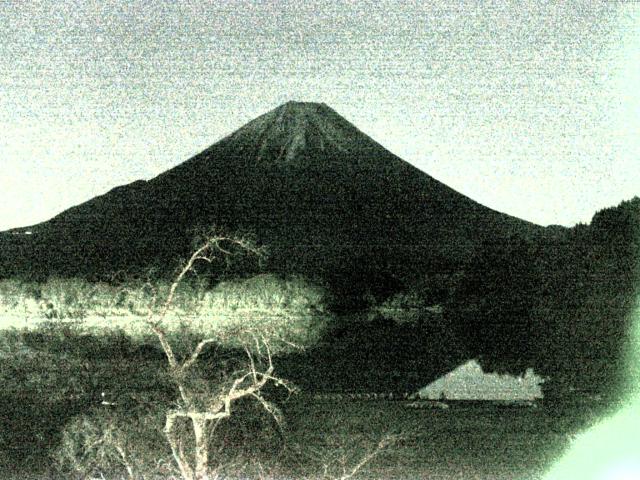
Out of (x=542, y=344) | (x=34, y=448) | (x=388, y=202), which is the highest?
(x=388, y=202)

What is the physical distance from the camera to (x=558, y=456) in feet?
26.4

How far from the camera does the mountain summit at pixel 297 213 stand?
A: 52.7 meters

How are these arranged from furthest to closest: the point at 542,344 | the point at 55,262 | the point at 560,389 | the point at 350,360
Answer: the point at 55,262, the point at 542,344, the point at 350,360, the point at 560,389

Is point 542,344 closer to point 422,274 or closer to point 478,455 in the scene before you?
point 478,455

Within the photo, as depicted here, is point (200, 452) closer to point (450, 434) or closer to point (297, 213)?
point (450, 434)

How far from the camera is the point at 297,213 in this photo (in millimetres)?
73000

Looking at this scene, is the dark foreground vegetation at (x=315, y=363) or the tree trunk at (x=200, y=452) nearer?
the tree trunk at (x=200, y=452)

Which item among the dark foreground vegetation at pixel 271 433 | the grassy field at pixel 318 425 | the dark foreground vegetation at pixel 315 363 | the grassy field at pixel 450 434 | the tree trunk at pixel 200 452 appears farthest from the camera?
the grassy field at pixel 450 434

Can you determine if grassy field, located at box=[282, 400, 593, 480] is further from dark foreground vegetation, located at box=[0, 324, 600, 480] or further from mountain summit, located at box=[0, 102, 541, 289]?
mountain summit, located at box=[0, 102, 541, 289]

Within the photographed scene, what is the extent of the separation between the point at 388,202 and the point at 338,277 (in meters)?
34.0

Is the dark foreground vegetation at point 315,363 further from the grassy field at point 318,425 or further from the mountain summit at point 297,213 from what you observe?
the mountain summit at point 297,213

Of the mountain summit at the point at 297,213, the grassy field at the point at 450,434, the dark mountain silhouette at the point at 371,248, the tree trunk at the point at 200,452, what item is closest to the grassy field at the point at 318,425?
the grassy field at the point at 450,434

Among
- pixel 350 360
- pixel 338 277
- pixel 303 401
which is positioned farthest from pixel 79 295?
pixel 303 401

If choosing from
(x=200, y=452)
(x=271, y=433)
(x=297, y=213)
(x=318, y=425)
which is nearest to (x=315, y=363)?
(x=318, y=425)
